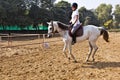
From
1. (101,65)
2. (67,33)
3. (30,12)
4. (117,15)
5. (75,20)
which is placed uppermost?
(30,12)

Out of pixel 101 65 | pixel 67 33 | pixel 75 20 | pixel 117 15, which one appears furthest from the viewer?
pixel 117 15

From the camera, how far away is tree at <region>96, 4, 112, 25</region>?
262ft

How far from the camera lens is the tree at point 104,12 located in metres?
79.8

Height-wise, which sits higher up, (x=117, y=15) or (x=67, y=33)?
(x=117, y=15)

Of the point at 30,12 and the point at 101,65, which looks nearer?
the point at 101,65

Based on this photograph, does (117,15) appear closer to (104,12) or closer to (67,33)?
(104,12)

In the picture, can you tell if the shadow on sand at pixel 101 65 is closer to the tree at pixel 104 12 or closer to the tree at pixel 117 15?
the tree at pixel 117 15

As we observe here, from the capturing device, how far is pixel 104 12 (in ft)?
268

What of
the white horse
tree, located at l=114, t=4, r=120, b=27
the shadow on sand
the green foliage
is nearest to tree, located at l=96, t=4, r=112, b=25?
tree, located at l=114, t=4, r=120, b=27

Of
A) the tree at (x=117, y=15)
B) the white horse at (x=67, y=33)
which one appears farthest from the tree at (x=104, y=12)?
the white horse at (x=67, y=33)

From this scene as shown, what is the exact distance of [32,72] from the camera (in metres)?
7.49

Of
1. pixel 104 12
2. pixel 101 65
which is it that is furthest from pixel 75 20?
pixel 104 12

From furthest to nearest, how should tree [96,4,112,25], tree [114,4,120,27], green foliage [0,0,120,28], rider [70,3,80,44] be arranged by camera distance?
tree [96,4,112,25], tree [114,4,120,27], green foliage [0,0,120,28], rider [70,3,80,44]

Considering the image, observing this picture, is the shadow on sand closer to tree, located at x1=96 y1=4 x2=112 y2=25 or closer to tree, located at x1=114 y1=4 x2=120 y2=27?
tree, located at x1=114 y1=4 x2=120 y2=27
